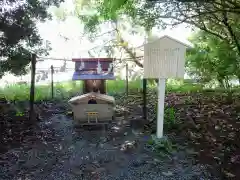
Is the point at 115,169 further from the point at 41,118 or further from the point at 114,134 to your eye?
the point at 41,118

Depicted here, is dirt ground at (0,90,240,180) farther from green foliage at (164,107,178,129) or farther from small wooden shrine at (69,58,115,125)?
small wooden shrine at (69,58,115,125)

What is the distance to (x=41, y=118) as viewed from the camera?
7.21m

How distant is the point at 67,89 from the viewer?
32.5 ft

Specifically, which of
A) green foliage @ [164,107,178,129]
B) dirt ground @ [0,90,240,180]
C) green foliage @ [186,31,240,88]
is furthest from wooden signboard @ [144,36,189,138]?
green foliage @ [186,31,240,88]

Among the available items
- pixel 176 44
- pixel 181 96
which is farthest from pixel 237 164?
pixel 181 96

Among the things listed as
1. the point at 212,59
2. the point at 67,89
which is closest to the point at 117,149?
the point at 67,89

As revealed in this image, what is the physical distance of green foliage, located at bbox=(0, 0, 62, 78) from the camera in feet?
19.9

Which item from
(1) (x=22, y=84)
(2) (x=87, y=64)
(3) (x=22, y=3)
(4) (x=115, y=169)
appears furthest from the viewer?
(1) (x=22, y=84)

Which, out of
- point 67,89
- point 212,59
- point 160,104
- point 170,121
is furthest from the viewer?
point 67,89

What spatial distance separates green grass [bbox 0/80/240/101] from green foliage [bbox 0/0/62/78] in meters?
1.64

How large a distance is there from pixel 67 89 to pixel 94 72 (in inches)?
136

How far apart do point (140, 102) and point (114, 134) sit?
257 centimetres

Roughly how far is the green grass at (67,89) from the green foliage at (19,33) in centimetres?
164

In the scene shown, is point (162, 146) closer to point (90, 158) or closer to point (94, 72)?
point (90, 158)
